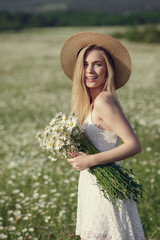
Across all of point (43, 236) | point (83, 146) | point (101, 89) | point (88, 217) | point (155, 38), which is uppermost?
point (155, 38)

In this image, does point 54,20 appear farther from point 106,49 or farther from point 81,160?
point 81,160

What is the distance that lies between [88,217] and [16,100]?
10419 mm

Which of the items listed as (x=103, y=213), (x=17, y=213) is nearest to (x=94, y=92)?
(x=103, y=213)

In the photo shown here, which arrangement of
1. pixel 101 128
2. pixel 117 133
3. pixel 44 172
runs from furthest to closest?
1. pixel 44 172
2. pixel 101 128
3. pixel 117 133

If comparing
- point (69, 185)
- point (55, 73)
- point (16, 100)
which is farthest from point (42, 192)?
point (55, 73)

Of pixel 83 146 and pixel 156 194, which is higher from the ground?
pixel 83 146

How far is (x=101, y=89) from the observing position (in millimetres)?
2621

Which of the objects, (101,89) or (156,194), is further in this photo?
(156,194)

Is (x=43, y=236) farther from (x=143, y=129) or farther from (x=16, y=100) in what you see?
(x=16, y=100)

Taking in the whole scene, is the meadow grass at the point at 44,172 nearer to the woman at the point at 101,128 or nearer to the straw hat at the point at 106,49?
the woman at the point at 101,128

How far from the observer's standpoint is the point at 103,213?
2359 millimetres

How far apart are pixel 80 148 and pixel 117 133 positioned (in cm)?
32

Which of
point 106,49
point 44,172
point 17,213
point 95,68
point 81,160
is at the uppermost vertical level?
point 106,49

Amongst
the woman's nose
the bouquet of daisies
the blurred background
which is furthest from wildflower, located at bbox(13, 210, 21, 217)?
the woman's nose
